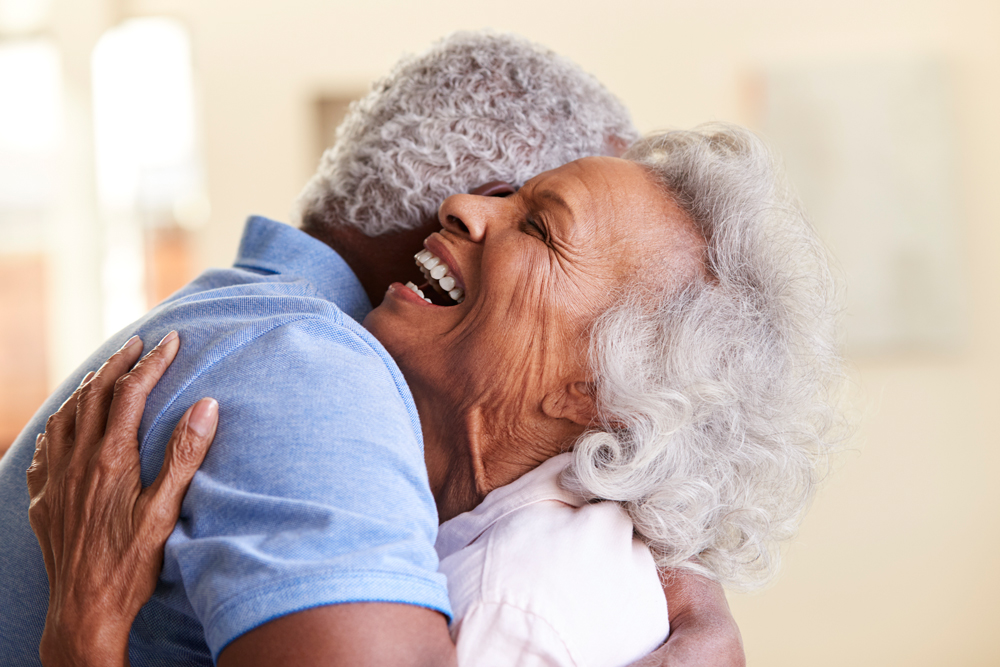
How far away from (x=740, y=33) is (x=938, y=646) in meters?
2.89

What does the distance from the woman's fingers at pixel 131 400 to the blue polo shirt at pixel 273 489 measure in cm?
1

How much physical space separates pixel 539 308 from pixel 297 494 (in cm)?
49

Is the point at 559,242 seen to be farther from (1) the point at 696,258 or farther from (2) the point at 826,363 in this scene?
(2) the point at 826,363

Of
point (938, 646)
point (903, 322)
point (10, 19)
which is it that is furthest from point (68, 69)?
point (938, 646)

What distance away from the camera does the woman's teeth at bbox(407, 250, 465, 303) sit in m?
1.19

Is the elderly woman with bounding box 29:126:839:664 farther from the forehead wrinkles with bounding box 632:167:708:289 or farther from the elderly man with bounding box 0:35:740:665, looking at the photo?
the elderly man with bounding box 0:35:740:665

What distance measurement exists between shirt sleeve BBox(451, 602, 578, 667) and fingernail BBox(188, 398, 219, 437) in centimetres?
35

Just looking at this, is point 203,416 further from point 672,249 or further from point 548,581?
point 672,249

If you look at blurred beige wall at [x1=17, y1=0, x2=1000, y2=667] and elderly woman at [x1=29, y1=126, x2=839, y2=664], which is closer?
elderly woman at [x1=29, y1=126, x2=839, y2=664]

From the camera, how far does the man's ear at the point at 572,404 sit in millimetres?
1091

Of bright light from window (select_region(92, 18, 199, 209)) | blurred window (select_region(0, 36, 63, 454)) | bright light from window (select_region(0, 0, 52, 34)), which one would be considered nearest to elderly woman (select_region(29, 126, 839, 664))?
bright light from window (select_region(92, 18, 199, 209))

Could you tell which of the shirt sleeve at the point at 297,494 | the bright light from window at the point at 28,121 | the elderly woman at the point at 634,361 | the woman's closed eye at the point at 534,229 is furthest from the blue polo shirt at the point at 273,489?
the bright light from window at the point at 28,121

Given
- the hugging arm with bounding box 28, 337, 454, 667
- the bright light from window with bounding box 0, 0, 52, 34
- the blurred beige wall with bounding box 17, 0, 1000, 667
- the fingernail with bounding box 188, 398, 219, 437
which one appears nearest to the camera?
the hugging arm with bounding box 28, 337, 454, 667

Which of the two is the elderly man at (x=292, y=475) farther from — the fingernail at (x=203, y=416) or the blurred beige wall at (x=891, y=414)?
the blurred beige wall at (x=891, y=414)
